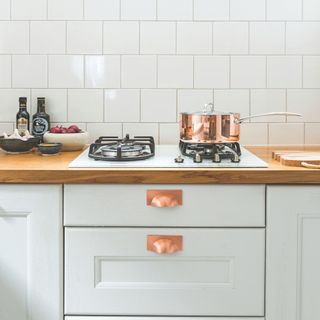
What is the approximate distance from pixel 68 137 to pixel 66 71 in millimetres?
377

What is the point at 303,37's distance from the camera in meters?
2.48

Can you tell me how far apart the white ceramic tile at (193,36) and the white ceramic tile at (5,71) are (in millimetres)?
733

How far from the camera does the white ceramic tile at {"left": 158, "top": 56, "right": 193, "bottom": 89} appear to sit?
98.0 inches

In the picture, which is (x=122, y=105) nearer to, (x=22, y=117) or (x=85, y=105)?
(x=85, y=105)

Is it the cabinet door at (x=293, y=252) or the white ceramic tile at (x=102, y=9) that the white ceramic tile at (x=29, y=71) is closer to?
the white ceramic tile at (x=102, y=9)

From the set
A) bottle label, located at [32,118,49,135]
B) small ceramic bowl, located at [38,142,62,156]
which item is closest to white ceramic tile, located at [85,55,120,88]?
bottle label, located at [32,118,49,135]

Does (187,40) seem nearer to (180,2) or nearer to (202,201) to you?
(180,2)

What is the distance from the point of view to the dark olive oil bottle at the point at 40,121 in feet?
8.02

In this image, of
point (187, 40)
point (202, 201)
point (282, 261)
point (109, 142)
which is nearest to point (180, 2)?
point (187, 40)

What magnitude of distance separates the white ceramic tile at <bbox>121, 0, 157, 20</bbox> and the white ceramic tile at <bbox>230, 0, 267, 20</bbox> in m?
0.34

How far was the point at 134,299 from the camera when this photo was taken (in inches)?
72.8

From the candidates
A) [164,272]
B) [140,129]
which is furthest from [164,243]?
[140,129]

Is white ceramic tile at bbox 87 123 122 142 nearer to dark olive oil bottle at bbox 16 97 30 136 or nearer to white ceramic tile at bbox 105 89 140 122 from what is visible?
white ceramic tile at bbox 105 89 140 122

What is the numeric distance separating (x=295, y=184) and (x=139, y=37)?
1.04 m
